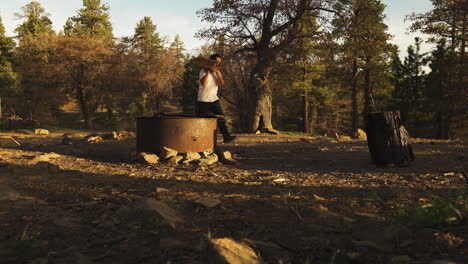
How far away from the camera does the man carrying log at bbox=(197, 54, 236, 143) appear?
745 centimetres

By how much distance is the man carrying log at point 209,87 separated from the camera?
745 cm

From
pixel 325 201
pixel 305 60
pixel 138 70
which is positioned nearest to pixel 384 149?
pixel 325 201

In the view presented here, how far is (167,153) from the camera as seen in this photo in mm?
6930

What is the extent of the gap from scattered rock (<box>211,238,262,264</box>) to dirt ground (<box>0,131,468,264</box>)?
0.24 ft

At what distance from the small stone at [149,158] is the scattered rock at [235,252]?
4.88 metres

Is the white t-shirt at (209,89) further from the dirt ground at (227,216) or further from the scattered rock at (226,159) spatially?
the dirt ground at (227,216)

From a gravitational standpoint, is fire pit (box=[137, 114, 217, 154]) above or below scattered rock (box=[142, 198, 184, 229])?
above

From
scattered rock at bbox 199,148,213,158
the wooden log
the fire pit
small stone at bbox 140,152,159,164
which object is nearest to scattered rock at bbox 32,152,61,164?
the fire pit

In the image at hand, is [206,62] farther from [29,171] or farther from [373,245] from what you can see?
[373,245]

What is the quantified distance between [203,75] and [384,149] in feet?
13.9

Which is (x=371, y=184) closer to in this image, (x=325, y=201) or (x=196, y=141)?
(x=325, y=201)

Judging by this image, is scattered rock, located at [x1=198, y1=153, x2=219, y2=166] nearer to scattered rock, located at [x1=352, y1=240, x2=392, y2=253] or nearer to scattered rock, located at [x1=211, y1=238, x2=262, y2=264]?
scattered rock, located at [x1=211, y1=238, x2=262, y2=264]

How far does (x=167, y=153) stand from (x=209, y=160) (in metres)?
0.94

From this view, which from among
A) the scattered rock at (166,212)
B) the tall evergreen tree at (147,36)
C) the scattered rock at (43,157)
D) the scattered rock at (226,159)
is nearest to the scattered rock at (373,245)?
the scattered rock at (166,212)
